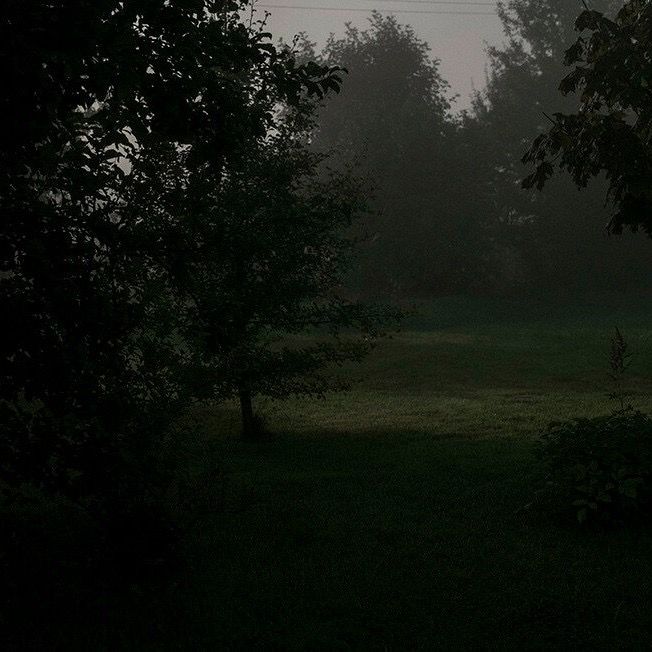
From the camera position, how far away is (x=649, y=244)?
4972cm

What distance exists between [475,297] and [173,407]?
42839 mm

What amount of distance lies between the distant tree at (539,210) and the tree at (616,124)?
38.6 metres

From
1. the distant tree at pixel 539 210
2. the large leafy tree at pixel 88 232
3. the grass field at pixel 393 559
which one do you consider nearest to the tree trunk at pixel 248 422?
the grass field at pixel 393 559

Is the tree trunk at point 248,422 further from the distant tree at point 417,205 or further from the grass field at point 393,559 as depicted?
the distant tree at point 417,205

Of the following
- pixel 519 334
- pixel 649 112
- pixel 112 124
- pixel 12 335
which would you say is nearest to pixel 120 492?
pixel 12 335

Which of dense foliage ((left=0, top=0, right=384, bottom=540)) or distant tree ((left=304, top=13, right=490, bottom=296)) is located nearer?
dense foliage ((left=0, top=0, right=384, bottom=540))

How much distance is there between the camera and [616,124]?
970cm

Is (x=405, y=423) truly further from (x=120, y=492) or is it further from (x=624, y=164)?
(x=120, y=492)

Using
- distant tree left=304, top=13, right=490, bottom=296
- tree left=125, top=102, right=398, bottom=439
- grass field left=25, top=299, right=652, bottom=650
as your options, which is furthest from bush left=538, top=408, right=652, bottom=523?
distant tree left=304, top=13, right=490, bottom=296

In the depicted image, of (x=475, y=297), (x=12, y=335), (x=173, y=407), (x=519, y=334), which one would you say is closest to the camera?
(x=12, y=335)

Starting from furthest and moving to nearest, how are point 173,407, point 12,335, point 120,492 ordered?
point 173,407
point 120,492
point 12,335

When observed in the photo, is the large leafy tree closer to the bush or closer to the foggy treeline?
the bush

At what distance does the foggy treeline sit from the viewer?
154ft

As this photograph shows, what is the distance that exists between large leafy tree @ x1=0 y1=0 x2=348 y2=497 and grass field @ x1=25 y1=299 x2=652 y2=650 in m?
1.09
